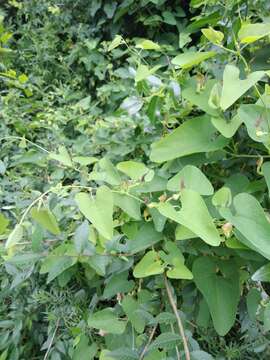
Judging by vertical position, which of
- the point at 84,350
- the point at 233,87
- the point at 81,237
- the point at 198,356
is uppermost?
the point at 233,87

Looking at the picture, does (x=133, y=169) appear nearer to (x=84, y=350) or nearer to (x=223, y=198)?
(x=223, y=198)

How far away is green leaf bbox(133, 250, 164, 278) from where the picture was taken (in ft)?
1.99

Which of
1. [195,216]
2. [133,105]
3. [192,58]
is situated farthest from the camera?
[133,105]

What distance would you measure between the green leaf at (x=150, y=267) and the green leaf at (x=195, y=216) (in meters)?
0.10

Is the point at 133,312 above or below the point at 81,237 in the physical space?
below

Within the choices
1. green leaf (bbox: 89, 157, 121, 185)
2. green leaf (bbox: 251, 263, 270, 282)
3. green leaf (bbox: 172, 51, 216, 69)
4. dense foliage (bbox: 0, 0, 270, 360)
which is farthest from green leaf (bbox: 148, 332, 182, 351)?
green leaf (bbox: 172, 51, 216, 69)

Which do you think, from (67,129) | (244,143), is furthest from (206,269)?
(67,129)

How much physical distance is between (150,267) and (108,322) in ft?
0.40

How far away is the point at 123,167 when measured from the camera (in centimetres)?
66

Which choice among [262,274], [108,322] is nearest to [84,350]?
[108,322]

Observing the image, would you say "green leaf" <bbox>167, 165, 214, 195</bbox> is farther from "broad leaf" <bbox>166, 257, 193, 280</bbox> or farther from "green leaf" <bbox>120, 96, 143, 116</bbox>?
"green leaf" <bbox>120, 96, 143, 116</bbox>

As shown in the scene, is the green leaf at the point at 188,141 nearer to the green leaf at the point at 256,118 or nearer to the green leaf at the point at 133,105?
the green leaf at the point at 256,118

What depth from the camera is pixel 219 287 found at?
61 cm

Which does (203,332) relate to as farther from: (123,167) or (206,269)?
(123,167)
